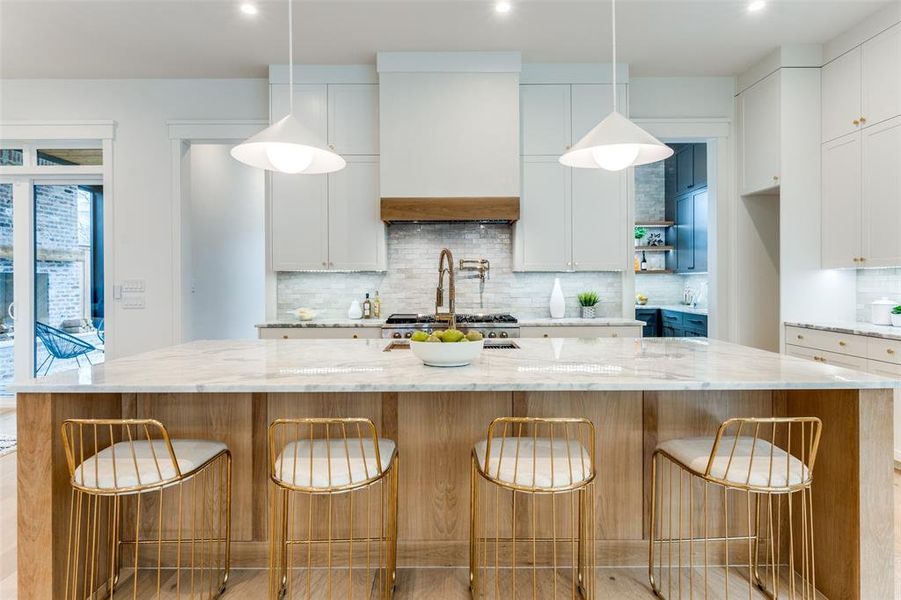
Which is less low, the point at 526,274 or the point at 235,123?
the point at 235,123

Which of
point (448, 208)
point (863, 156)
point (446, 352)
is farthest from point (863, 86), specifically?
point (446, 352)

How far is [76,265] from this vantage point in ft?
15.1

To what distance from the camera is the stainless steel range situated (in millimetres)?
3650

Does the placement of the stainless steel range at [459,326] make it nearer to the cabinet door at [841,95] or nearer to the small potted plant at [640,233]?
the cabinet door at [841,95]

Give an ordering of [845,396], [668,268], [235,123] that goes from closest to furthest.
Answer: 1. [845,396]
2. [235,123]
3. [668,268]

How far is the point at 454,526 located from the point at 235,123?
3.84m

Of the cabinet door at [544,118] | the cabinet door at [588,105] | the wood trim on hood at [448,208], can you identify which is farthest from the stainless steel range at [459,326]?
the cabinet door at [588,105]

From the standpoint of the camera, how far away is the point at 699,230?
17.8 feet

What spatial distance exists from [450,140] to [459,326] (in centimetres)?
151

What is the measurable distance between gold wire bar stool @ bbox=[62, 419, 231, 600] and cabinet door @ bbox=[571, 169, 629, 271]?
10.3ft

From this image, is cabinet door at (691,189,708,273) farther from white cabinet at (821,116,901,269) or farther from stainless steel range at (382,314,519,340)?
stainless steel range at (382,314,519,340)

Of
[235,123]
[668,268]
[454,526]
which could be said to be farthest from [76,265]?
[668,268]

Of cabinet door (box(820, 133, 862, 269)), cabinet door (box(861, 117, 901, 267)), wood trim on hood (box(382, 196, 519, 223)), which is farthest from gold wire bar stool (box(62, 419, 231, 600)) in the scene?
cabinet door (box(820, 133, 862, 269))

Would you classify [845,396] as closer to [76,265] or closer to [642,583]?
[642,583]
